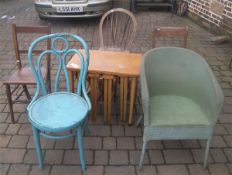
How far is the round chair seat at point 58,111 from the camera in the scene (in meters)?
2.06

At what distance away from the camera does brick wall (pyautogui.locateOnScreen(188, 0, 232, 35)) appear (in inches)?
206

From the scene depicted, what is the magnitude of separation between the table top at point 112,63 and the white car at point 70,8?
3.04m

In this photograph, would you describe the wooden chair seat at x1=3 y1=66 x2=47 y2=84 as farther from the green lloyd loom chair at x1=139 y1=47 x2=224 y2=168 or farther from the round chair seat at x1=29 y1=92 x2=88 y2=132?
the green lloyd loom chair at x1=139 y1=47 x2=224 y2=168

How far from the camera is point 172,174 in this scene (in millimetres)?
2346

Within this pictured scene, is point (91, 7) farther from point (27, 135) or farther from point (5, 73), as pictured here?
point (27, 135)

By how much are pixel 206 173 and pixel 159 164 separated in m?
0.40

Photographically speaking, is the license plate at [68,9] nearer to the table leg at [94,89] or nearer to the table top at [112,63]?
the table top at [112,63]

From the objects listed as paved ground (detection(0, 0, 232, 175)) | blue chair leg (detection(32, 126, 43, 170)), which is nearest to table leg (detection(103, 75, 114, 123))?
paved ground (detection(0, 0, 232, 175))

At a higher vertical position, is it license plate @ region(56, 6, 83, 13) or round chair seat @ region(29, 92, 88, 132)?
license plate @ region(56, 6, 83, 13)

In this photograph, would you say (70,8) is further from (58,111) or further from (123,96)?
(58,111)

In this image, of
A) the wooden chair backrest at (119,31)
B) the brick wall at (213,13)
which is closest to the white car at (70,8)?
the brick wall at (213,13)

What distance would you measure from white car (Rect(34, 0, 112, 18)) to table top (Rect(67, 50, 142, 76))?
3.04m

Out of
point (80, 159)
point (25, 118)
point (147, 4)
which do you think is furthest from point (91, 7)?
point (80, 159)

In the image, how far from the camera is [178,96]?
8.68 ft
